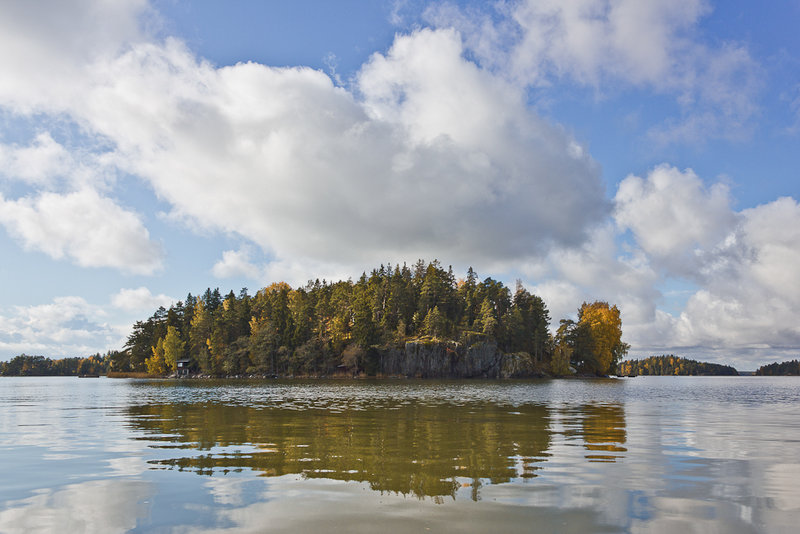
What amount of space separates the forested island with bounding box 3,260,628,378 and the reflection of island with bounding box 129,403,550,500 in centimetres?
13774

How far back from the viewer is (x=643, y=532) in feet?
29.1

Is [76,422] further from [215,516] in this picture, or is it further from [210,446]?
[215,516]

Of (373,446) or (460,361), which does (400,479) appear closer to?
(373,446)

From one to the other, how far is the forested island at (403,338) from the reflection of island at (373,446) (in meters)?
138

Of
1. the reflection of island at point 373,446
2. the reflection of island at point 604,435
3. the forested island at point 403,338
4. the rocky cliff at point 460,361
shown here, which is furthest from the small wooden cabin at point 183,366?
the reflection of island at point 604,435

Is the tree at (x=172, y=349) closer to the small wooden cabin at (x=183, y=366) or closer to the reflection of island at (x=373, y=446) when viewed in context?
the small wooden cabin at (x=183, y=366)

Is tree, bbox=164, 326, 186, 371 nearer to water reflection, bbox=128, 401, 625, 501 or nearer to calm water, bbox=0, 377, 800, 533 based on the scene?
water reflection, bbox=128, 401, 625, 501

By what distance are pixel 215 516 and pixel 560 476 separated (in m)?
8.83

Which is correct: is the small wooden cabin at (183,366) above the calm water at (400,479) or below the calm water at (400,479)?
below

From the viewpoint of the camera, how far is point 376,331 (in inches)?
6905

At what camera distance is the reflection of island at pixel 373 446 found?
13.6 meters

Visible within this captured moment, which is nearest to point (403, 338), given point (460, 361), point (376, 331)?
point (376, 331)

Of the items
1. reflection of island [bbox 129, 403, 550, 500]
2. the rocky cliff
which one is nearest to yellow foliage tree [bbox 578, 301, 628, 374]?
the rocky cliff

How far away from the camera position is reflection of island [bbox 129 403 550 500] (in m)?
13.6
